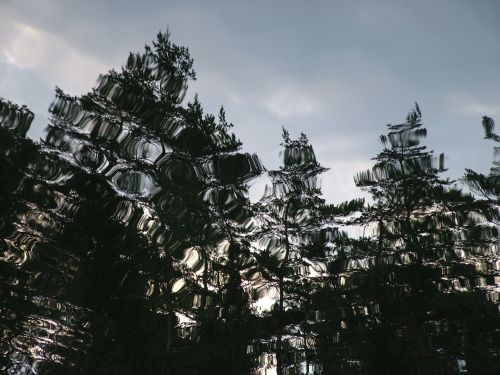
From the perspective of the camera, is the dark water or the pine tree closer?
the dark water

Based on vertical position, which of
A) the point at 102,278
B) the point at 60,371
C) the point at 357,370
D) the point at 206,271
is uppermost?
the point at 206,271

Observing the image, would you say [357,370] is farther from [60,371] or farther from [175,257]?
[60,371]

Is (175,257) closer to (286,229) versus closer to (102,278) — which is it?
(102,278)

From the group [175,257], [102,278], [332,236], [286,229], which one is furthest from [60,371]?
[332,236]

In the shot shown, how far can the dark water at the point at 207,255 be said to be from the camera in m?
9.54

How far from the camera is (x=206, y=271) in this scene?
1135cm

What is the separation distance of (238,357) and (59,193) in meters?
6.33

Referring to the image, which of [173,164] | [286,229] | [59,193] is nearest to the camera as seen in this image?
[59,193]

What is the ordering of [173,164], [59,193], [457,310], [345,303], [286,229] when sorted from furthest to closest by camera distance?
[345,303], [286,229], [457,310], [173,164], [59,193]

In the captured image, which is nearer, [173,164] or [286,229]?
[173,164]

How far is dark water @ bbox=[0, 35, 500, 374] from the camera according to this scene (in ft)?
31.3

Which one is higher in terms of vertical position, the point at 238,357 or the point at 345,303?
the point at 345,303

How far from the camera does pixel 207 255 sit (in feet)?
37.9

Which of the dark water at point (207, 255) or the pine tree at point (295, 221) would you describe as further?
the pine tree at point (295, 221)
